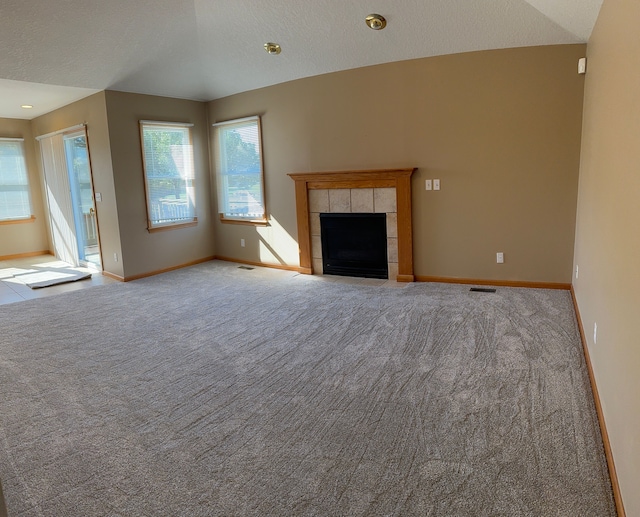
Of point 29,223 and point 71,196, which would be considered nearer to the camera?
point 71,196

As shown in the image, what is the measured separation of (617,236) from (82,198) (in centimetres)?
697

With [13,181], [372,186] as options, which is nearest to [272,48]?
[372,186]

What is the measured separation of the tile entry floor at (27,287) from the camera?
5344 mm

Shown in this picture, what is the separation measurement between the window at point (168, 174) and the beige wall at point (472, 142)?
6.00 feet

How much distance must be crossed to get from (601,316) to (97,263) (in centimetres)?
647

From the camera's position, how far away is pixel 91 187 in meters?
6.20

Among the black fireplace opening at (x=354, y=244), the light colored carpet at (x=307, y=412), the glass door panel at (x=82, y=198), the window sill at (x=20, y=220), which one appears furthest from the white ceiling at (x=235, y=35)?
the window sill at (x=20, y=220)

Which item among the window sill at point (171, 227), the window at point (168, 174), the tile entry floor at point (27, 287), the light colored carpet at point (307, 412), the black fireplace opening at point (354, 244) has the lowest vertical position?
the light colored carpet at point (307, 412)

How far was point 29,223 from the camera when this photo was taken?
7.85 m

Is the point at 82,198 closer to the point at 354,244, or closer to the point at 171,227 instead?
the point at 171,227

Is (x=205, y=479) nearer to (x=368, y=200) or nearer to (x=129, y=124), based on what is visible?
(x=368, y=200)

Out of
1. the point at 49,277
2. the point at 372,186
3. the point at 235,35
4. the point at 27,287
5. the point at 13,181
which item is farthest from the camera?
the point at 13,181

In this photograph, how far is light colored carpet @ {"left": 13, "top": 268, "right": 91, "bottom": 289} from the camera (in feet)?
19.2

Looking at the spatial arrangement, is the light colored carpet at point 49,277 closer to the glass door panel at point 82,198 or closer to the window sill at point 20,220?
the glass door panel at point 82,198
